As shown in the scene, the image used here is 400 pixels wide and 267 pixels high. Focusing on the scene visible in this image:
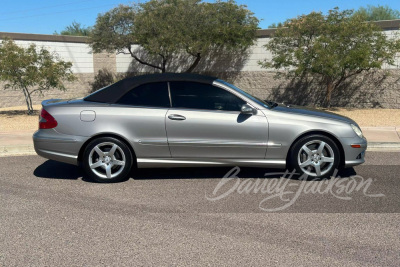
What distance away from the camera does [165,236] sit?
4.41 m

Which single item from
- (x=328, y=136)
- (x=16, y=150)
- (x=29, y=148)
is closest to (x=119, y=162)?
(x=328, y=136)

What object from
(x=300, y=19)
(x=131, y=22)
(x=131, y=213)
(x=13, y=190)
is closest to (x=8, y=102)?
(x=131, y=22)

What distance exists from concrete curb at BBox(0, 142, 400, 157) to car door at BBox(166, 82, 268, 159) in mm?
3952

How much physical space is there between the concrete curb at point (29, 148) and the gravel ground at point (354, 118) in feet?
9.38

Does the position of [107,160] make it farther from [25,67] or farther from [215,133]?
[25,67]

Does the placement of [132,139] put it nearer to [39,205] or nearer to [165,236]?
[39,205]

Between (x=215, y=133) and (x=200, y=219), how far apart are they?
5.73 ft

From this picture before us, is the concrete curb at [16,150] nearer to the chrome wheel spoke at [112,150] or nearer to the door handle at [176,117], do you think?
the chrome wheel spoke at [112,150]

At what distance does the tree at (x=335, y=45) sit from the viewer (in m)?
14.3

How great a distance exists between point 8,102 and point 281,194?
1600 centimetres

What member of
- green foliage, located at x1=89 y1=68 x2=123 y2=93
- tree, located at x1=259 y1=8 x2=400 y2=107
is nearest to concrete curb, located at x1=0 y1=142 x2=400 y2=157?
tree, located at x1=259 y1=8 x2=400 y2=107

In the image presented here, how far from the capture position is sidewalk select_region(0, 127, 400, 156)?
9008 millimetres

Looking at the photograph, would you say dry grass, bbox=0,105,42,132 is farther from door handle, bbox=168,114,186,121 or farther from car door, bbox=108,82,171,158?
door handle, bbox=168,114,186,121

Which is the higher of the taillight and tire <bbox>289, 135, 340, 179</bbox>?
the taillight
